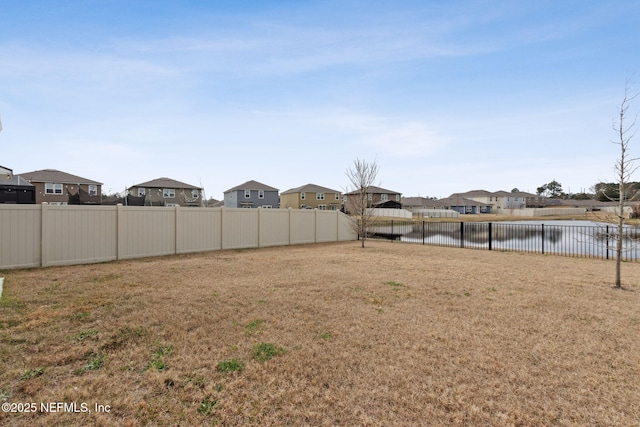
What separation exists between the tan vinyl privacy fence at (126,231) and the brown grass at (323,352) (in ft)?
6.46

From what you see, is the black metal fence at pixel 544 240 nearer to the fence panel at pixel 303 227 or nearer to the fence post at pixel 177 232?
the fence panel at pixel 303 227

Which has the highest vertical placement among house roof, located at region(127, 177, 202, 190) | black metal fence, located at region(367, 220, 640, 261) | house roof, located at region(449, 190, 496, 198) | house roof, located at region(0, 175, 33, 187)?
house roof, located at region(449, 190, 496, 198)

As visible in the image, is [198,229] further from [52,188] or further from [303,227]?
[52,188]

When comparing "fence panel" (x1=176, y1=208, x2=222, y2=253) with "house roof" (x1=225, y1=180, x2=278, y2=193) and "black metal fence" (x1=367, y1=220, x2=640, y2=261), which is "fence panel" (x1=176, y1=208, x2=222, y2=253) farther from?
"house roof" (x1=225, y1=180, x2=278, y2=193)

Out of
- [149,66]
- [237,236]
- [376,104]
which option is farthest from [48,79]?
[376,104]

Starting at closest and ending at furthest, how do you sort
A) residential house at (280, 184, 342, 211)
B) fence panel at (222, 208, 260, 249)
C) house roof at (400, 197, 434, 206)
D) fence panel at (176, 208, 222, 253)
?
fence panel at (176, 208, 222, 253) → fence panel at (222, 208, 260, 249) → residential house at (280, 184, 342, 211) → house roof at (400, 197, 434, 206)

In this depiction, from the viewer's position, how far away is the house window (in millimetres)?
31798

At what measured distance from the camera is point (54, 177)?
32438 millimetres

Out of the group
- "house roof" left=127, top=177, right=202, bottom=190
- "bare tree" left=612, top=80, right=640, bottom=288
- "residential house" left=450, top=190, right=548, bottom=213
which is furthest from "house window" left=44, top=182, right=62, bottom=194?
"residential house" left=450, top=190, right=548, bottom=213

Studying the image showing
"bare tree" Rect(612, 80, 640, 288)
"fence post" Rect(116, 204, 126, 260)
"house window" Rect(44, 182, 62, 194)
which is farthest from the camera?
"house window" Rect(44, 182, 62, 194)

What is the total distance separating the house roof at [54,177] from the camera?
103ft

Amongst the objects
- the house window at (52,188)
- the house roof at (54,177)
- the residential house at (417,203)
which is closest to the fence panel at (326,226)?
the house roof at (54,177)

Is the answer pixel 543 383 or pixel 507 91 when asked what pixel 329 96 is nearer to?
pixel 507 91

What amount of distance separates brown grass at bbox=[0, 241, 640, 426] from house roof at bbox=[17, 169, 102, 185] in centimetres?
3359
